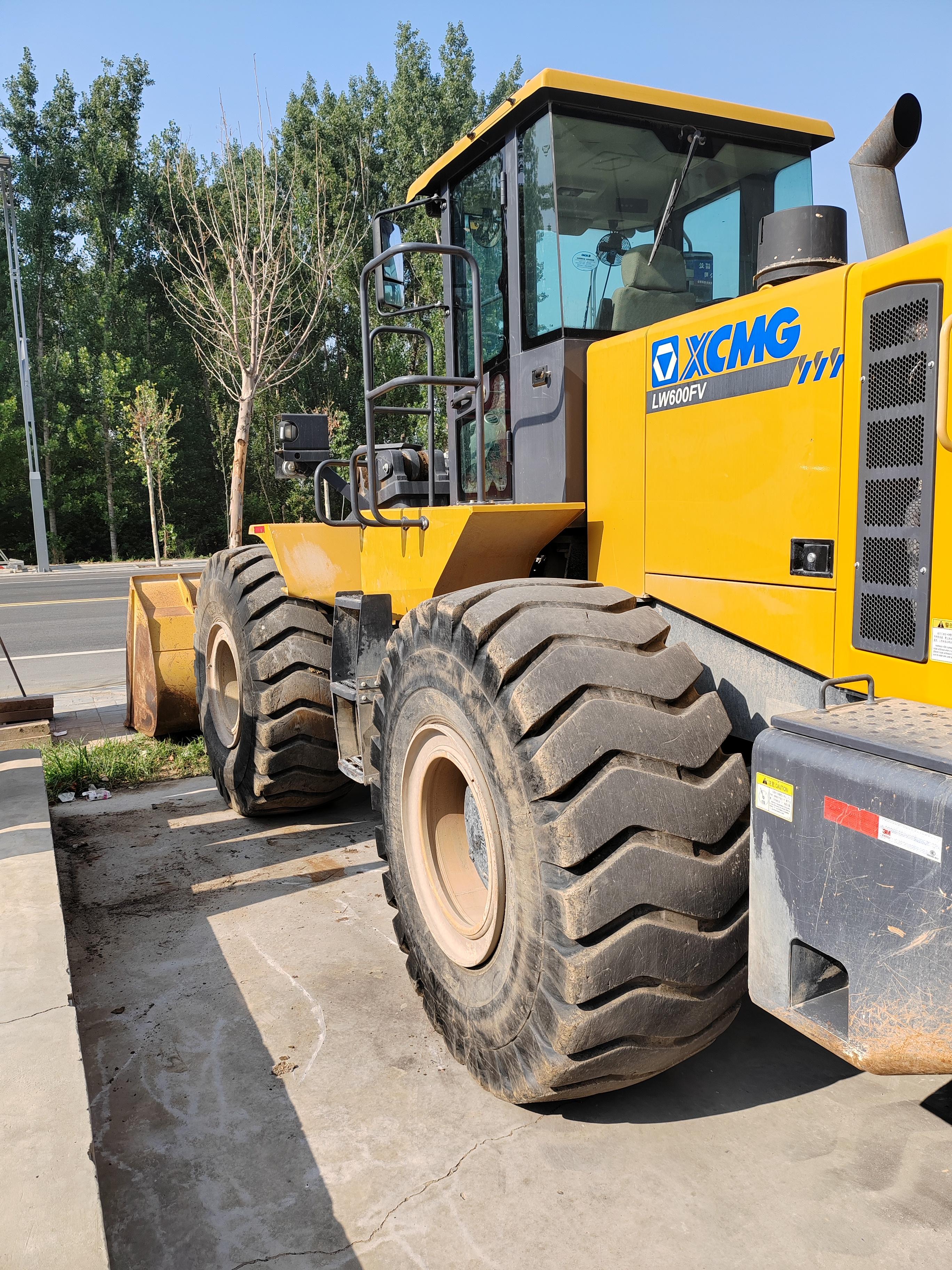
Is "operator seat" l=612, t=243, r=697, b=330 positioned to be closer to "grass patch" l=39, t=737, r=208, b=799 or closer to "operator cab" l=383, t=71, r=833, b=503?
"operator cab" l=383, t=71, r=833, b=503

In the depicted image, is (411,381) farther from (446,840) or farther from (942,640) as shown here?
(942,640)

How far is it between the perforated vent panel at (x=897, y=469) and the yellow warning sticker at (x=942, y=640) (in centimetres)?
2

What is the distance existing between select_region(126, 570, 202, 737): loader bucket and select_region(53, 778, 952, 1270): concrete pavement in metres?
3.20

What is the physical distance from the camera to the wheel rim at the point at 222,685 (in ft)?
19.5

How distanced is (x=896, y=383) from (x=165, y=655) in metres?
5.79

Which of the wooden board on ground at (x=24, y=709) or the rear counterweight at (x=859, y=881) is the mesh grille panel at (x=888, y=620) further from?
the wooden board on ground at (x=24, y=709)

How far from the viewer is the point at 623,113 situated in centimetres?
354

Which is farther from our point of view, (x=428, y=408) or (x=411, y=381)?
(x=428, y=408)

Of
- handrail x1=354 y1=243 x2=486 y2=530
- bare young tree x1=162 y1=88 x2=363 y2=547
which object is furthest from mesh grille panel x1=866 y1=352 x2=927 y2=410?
bare young tree x1=162 y1=88 x2=363 y2=547

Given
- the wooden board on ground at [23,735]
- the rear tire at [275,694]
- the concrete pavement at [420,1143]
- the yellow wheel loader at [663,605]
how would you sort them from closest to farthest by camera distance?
1. the yellow wheel loader at [663,605]
2. the concrete pavement at [420,1143]
3. the rear tire at [275,694]
4. the wooden board on ground at [23,735]

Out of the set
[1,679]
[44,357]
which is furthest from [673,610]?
[44,357]

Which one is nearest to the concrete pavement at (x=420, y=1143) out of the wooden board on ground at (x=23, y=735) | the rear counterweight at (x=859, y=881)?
the rear counterweight at (x=859, y=881)

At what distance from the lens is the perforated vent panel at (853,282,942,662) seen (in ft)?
7.20

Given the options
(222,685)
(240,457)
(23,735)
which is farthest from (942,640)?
(240,457)
